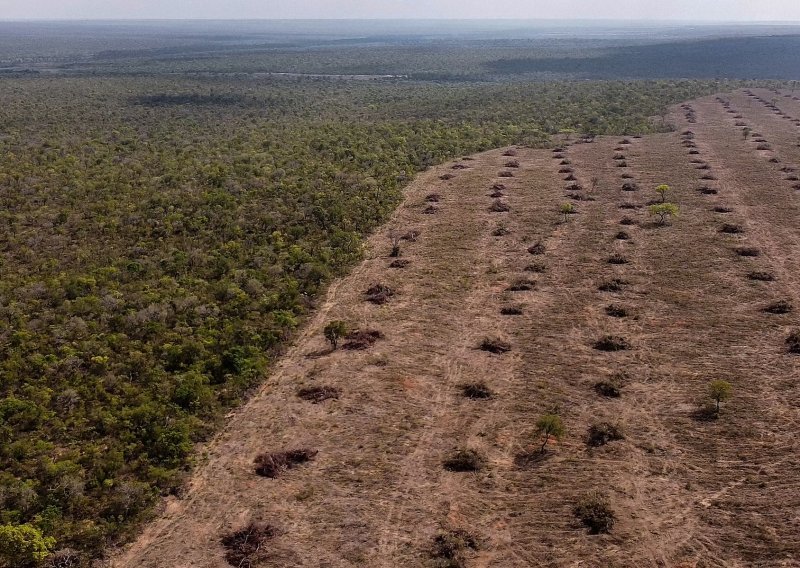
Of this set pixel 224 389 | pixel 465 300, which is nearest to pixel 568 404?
pixel 465 300

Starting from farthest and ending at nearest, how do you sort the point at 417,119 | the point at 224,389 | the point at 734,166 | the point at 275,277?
the point at 417,119 < the point at 734,166 < the point at 275,277 < the point at 224,389

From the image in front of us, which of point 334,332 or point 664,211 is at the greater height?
point 664,211

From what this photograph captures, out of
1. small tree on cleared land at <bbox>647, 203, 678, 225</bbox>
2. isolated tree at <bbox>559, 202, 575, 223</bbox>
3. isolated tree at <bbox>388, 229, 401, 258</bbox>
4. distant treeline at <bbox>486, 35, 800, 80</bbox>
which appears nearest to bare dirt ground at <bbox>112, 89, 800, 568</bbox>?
isolated tree at <bbox>388, 229, 401, 258</bbox>

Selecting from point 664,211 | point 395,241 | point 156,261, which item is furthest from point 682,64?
point 156,261

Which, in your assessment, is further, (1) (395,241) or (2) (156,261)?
(1) (395,241)

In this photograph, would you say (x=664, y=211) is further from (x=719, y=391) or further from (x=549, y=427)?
(x=549, y=427)

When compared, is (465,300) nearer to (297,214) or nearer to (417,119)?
(297,214)
